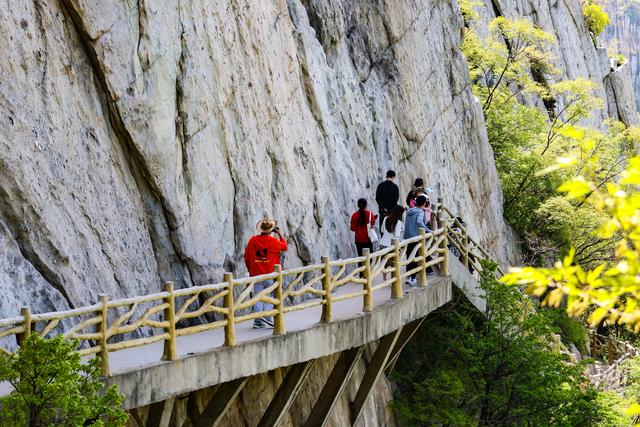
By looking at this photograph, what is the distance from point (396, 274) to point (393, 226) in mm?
1467

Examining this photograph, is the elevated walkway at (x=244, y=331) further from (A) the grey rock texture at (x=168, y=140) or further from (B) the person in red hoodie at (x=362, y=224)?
(B) the person in red hoodie at (x=362, y=224)

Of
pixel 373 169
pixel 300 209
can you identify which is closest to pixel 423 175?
pixel 373 169

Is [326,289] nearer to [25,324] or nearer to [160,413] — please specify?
[160,413]

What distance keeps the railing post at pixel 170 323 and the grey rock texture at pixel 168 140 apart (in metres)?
2.03

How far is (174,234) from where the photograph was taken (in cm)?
1566

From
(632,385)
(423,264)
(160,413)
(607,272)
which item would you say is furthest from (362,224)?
(607,272)

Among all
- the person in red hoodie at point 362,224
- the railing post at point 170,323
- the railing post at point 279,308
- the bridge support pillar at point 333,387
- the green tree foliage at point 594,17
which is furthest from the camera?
the green tree foliage at point 594,17

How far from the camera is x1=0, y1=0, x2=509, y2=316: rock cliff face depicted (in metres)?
13.3

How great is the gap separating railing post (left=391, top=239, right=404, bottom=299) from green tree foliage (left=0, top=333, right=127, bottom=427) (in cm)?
885

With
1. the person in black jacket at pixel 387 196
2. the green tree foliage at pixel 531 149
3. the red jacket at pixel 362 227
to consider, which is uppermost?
the green tree foliage at pixel 531 149

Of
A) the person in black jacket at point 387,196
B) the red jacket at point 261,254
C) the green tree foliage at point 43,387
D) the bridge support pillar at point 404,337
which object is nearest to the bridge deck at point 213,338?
the red jacket at point 261,254

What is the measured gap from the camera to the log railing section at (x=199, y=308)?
10297 millimetres

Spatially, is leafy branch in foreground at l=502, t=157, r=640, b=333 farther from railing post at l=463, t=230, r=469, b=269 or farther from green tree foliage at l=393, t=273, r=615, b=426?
railing post at l=463, t=230, r=469, b=269

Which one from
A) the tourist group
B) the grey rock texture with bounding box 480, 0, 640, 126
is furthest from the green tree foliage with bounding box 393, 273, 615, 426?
the grey rock texture with bounding box 480, 0, 640, 126
